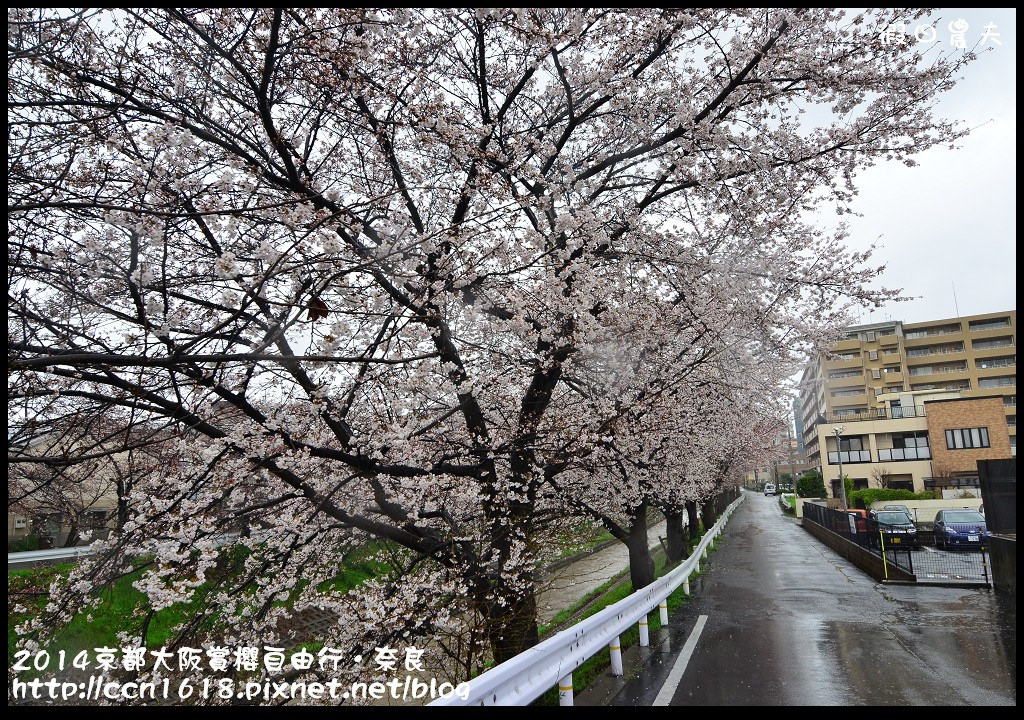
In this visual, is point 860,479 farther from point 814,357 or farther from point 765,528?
point 814,357

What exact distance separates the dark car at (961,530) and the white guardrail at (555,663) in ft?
61.0

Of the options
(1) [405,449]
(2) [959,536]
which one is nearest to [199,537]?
(1) [405,449]

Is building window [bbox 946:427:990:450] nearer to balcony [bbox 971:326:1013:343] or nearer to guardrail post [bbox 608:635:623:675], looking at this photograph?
balcony [bbox 971:326:1013:343]

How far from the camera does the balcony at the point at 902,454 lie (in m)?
49.6

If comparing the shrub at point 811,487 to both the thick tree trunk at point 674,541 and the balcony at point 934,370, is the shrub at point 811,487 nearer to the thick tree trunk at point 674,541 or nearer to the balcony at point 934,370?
the balcony at point 934,370

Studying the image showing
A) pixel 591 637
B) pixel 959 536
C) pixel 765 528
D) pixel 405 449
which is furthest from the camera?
pixel 765 528

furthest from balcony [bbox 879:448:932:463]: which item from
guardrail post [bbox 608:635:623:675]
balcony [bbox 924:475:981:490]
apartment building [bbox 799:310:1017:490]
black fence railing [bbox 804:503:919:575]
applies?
guardrail post [bbox 608:635:623:675]

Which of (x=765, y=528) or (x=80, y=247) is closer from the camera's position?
(x=80, y=247)

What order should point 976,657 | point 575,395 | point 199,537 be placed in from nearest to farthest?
point 199,537, point 976,657, point 575,395

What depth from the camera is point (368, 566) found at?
12.5m

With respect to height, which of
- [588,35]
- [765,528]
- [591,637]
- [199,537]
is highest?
[588,35]

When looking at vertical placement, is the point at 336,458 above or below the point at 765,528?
above

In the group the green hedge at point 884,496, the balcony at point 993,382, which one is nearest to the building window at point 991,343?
the balcony at point 993,382

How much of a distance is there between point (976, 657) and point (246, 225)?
10593 millimetres
